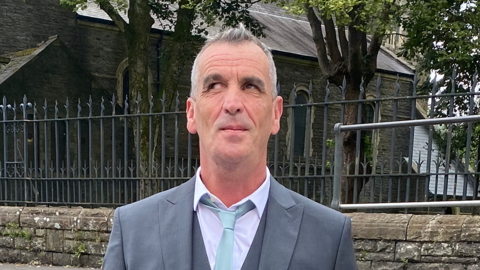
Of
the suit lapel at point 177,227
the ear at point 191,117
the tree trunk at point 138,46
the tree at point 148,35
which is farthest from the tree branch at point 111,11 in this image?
the suit lapel at point 177,227

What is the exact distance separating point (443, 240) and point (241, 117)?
3475 millimetres

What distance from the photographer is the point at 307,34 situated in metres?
26.0

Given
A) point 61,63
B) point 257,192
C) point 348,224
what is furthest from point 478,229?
point 61,63

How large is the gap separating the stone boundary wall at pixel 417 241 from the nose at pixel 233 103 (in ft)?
11.2

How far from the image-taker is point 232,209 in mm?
1570

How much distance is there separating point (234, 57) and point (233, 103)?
0.57 feet

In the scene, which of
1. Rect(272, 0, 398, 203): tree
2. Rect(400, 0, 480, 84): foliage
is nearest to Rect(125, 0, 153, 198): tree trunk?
Rect(272, 0, 398, 203): tree

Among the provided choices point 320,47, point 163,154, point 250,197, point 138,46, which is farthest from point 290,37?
point 250,197

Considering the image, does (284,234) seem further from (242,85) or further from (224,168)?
(242,85)

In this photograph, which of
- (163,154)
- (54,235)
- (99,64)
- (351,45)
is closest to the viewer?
(163,154)

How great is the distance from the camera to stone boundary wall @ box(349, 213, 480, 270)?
13.4 ft

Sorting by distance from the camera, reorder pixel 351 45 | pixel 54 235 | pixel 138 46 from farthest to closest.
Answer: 1. pixel 138 46
2. pixel 351 45
3. pixel 54 235

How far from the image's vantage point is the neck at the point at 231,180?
154 centimetres

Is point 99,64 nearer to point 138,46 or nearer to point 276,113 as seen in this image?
point 138,46
